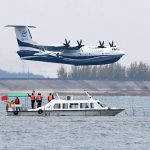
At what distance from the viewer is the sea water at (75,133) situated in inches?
3501

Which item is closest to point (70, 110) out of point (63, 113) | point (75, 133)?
point (63, 113)

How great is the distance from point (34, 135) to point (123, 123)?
18355 millimetres

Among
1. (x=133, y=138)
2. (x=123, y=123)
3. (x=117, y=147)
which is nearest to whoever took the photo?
(x=117, y=147)

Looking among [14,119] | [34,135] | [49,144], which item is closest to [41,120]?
[14,119]

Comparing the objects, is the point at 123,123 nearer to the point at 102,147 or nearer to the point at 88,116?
the point at 88,116

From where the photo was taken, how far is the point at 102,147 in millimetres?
88125

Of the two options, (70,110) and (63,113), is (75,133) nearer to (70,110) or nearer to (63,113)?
(70,110)

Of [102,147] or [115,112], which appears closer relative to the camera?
[102,147]

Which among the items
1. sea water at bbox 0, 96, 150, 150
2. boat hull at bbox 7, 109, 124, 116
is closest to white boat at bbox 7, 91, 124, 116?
boat hull at bbox 7, 109, 124, 116

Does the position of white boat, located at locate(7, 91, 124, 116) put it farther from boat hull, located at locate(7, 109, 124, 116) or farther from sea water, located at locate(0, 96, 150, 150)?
sea water, located at locate(0, 96, 150, 150)

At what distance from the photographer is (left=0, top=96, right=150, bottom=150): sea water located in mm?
88938

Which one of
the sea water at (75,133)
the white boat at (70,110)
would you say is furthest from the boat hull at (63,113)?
the sea water at (75,133)

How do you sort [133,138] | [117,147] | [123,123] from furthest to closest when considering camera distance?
[123,123] → [133,138] → [117,147]

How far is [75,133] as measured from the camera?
3932 inches
